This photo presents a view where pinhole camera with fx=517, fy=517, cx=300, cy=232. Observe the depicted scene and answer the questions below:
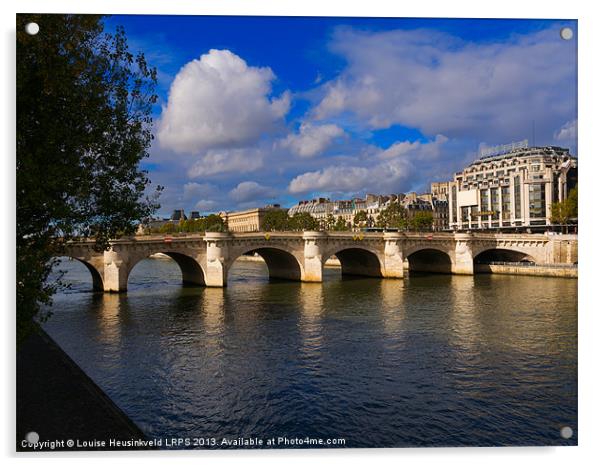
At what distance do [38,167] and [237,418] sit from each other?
28.9 ft

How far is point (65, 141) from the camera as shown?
1218 centimetres

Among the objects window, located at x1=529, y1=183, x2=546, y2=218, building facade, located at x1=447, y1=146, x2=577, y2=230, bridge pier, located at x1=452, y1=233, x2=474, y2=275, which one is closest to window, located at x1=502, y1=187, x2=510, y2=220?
building facade, located at x1=447, y1=146, x2=577, y2=230

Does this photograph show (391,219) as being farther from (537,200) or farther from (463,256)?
(463,256)

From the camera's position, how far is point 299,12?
36.9ft

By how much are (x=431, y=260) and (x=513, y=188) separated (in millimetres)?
38633

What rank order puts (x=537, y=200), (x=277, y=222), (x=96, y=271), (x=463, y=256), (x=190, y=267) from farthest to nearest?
(x=277, y=222) < (x=537, y=200) < (x=463, y=256) < (x=190, y=267) < (x=96, y=271)

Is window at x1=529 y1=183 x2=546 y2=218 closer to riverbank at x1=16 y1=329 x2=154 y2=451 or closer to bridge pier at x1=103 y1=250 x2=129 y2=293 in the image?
bridge pier at x1=103 y1=250 x2=129 y2=293

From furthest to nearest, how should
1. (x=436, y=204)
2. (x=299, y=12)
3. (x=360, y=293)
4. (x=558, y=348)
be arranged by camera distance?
(x=436, y=204), (x=360, y=293), (x=558, y=348), (x=299, y=12)

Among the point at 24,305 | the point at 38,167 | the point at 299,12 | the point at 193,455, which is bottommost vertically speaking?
the point at 193,455

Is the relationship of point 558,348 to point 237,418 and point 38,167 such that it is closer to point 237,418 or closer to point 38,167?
point 237,418

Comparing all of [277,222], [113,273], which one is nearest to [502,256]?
[113,273]

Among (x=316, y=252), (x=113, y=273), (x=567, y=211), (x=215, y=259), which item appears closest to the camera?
(x=113, y=273)

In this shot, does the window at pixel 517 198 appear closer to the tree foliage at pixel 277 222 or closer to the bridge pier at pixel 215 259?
the tree foliage at pixel 277 222

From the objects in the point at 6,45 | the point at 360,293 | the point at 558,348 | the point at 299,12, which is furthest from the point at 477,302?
the point at 6,45
